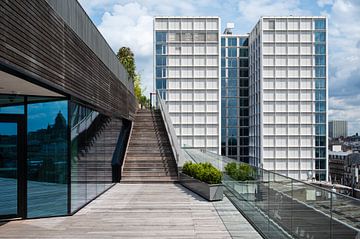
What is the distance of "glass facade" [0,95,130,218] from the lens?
30.3ft

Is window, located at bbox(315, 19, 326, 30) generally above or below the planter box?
above

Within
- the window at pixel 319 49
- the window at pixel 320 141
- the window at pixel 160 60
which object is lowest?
the window at pixel 320 141

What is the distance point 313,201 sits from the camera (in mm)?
5629

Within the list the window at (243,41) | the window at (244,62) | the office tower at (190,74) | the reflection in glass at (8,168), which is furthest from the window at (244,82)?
the reflection in glass at (8,168)

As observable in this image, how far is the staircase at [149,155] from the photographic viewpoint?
58.3 feet

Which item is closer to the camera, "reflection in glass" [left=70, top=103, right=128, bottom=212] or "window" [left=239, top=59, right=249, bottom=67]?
"reflection in glass" [left=70, top=103, right=128, bottom=212]

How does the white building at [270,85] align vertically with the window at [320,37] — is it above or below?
below

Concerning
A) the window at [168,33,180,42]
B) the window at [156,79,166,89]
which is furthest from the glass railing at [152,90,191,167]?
the window at [168,33,180,42]

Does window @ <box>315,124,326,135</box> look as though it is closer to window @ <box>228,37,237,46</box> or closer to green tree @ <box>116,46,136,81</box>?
window @ <box>228,37,237,46</box>

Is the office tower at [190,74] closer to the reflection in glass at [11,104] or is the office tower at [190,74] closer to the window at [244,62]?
the window at [244,62]

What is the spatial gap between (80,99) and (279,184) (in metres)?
5.84

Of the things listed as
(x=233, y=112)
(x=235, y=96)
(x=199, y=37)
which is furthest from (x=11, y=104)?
(x=235, y=96)

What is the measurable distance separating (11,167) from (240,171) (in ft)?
19.0

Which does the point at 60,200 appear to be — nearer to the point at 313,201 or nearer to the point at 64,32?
the point at 64,32
